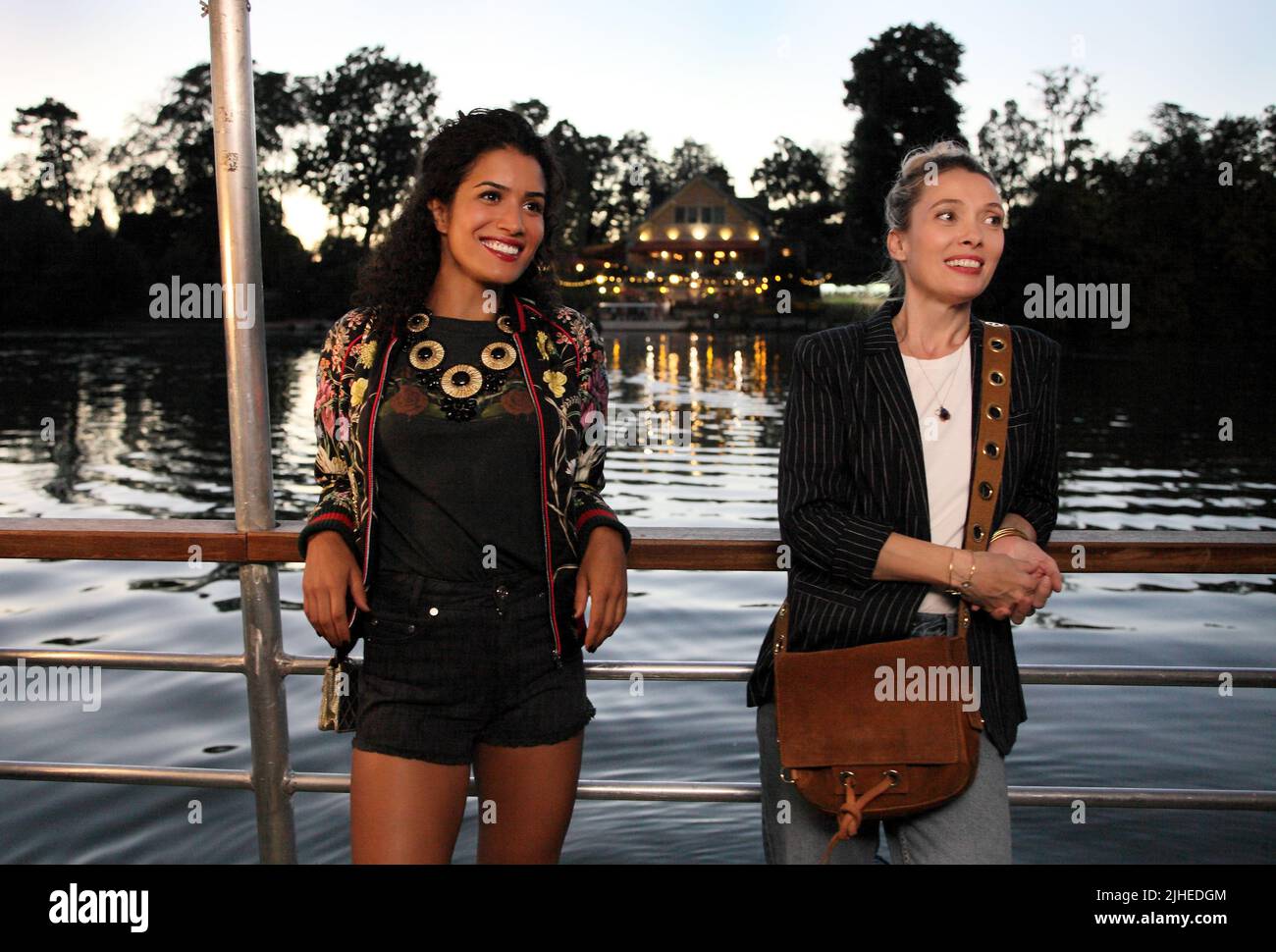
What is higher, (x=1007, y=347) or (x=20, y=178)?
(x=20, y=178)

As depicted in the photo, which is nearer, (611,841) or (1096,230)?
(611,841)

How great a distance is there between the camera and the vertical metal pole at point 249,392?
2801 mm

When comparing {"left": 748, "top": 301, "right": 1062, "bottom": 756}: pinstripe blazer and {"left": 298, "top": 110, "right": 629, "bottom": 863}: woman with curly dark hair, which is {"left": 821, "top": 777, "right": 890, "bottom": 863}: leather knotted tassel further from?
{"left": 298, "top": 110, "right": 629, "bottom": 863}: woman with curly dark hair

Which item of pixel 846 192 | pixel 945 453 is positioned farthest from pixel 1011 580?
pixel 846 192

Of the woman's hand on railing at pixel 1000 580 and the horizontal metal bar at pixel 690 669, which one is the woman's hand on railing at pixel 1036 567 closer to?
the woman's hand on railing at pixel 1000 580

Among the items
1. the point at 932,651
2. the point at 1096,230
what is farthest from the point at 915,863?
the point at 1096,230

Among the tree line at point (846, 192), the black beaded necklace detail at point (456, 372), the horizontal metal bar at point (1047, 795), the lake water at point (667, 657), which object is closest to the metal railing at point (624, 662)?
the horizontal metal bar at point (1047, 795)

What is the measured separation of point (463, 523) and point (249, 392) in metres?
0.81

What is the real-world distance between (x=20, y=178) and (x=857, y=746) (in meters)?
69.3

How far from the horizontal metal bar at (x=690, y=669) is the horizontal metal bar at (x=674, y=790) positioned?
23 centimetres

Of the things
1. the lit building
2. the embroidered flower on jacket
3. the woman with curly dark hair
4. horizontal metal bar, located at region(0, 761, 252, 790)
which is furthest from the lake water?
the lit building

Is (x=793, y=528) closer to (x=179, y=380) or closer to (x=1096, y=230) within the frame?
(x=179, y=380)

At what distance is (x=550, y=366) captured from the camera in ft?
8.08

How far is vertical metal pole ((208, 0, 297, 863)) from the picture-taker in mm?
2801
